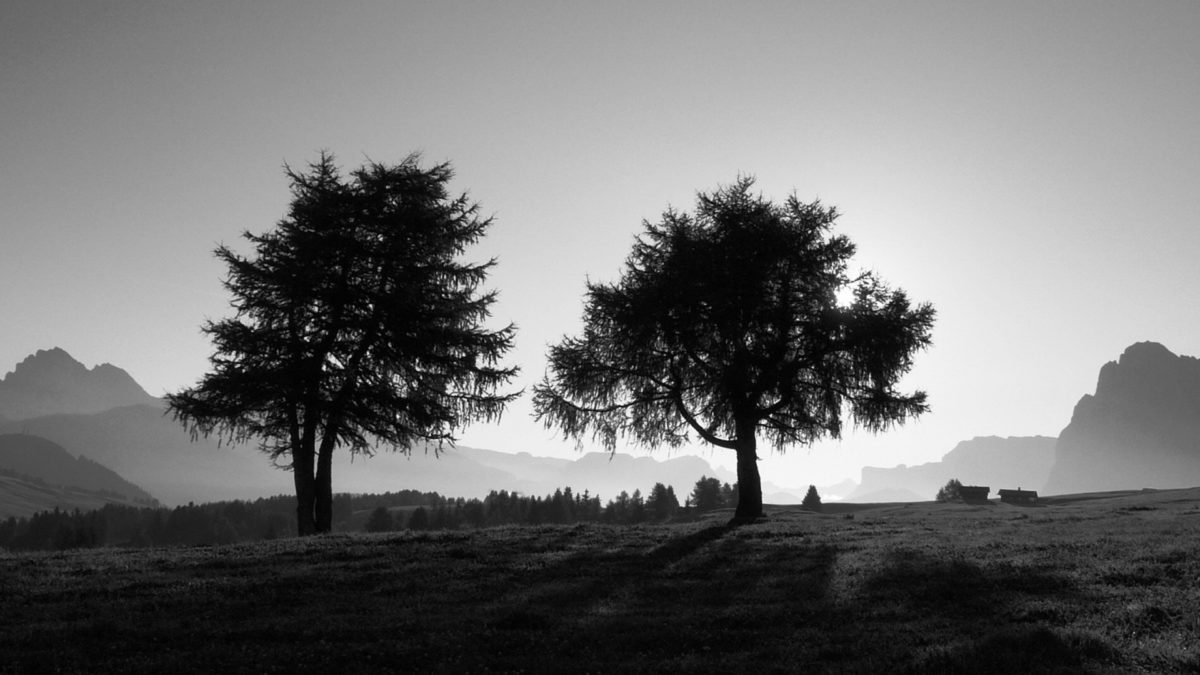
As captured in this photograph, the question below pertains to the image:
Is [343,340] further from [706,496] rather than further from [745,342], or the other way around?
[706,496]

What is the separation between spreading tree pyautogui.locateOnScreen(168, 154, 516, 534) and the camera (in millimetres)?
24984

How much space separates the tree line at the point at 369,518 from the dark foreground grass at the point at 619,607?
66.2 metres

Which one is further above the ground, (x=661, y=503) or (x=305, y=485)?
(x=305, y=485)

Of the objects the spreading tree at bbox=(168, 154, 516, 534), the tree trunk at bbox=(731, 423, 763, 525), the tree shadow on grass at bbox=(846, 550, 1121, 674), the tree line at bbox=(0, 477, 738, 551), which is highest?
the spreading tree at bbox=(168, 154, 516, 534)

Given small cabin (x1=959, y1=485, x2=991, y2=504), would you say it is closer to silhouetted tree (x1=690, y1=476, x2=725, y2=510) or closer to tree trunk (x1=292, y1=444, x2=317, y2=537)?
silhouetted tree (x1=690, y1=476, x2=725, y2=510)

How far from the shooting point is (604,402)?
1158 inches

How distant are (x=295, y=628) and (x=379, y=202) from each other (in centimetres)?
1946

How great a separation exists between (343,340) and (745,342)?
14693mm

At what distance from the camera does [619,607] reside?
1257 centimetres

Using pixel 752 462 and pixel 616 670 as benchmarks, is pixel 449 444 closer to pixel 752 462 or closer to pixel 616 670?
pixel 752 462

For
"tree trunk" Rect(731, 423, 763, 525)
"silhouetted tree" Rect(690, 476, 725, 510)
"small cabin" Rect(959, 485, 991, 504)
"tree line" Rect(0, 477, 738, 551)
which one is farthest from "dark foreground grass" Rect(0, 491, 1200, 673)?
"silhouetted tree" Rect(690, 476, 725, 510)

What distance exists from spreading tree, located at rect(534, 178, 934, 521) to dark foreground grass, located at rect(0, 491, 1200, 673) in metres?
8.12

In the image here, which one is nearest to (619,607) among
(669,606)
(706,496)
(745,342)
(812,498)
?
(669,606)

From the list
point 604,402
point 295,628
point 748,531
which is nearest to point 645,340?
point 604,402
